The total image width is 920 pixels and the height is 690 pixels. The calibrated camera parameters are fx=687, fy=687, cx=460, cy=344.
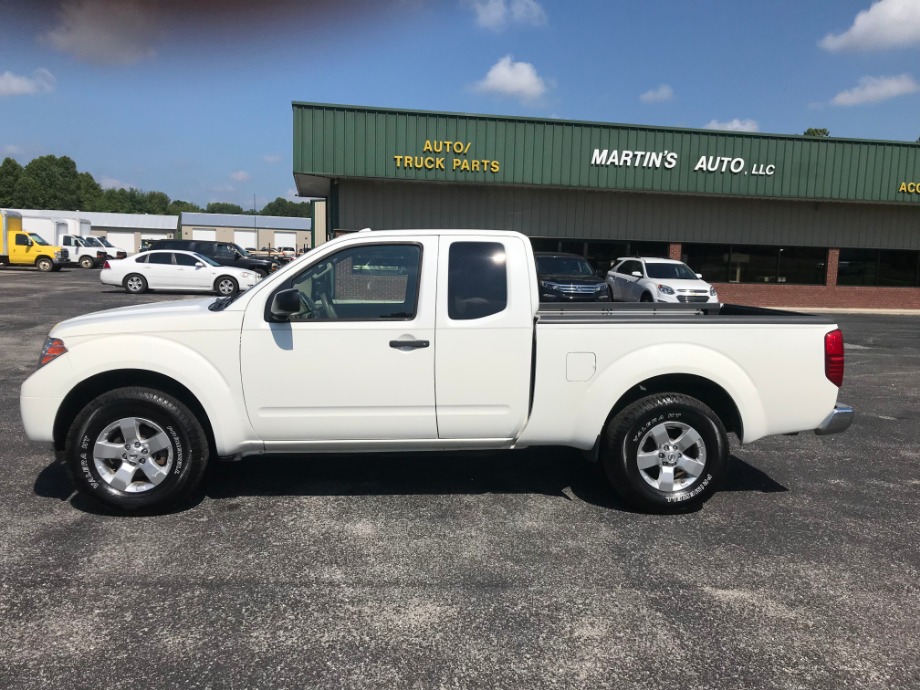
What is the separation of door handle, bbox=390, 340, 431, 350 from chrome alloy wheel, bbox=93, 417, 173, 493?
1.60m

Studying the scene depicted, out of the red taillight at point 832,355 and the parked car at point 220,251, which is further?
the parked car at point 220,251

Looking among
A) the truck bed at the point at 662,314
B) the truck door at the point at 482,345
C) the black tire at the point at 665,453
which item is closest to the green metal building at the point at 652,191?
the truck bed at the point at 662,314

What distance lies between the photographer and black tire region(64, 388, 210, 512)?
14.5ft

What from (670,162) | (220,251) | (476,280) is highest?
(670,162)

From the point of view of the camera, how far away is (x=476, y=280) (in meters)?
4.68

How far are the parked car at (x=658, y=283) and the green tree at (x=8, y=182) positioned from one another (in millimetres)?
112681

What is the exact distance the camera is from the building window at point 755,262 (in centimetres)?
2514

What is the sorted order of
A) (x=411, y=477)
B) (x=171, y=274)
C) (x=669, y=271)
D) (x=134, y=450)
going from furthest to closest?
(x=171, y=274) < (x=669, y=271) < (x=411, y=477) < (x=134, y=450)

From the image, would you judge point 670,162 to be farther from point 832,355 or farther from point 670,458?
point 670,458

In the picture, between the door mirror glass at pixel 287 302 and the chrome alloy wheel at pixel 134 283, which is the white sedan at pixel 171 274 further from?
the door mirror glass at pixel 287 302

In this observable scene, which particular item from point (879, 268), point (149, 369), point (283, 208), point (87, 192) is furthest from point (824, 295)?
point (283, 208)

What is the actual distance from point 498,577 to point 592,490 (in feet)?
5.41

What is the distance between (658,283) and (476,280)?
14.4m

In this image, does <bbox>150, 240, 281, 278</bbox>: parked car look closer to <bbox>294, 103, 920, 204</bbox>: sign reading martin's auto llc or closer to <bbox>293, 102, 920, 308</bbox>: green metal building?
<bbox>293, 102, 920, 308</bbox>: green metal building
